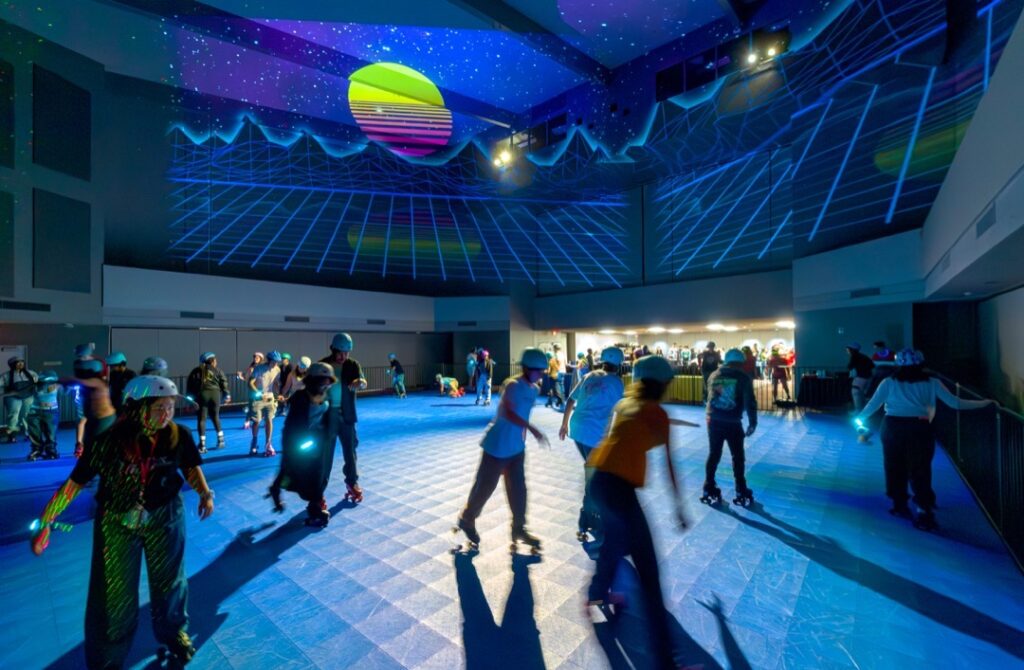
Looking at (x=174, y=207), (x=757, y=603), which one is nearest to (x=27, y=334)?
(x=174, y=207)

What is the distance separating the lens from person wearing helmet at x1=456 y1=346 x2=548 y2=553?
3580mm

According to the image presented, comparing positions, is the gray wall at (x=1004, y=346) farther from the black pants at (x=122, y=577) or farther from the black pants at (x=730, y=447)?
the black pants at (x=122, y=577)

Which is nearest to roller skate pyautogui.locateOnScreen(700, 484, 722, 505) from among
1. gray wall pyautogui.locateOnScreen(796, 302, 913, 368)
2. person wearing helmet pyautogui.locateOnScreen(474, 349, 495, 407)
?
gray wall pyautogui.locateOnScreen(796, 302, 913, 368)

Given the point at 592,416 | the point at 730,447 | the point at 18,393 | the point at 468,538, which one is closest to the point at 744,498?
the point at 730,447

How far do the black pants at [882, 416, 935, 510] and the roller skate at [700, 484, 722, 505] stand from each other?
1791 mm

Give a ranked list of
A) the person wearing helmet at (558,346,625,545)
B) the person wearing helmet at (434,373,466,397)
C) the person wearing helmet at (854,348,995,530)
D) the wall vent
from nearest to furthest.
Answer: the person wearing helmet at (558,346,625,545) → the person wearing helmet at (854,348,995,530) → the wall vent → the person wearing helmet at (434,373,466,397)

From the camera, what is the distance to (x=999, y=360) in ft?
28.0

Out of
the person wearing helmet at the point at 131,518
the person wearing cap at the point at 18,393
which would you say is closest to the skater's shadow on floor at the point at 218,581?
the person wearing helmet at the point at 131,518

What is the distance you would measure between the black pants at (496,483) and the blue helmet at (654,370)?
1494 millimetres

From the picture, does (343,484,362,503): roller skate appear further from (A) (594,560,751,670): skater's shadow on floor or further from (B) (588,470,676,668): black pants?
(B) (588,470,676,668): black pants

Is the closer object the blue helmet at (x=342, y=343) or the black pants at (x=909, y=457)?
the black pants at (x=909, y=457)

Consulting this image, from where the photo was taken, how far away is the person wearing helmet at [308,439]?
4.15 metres

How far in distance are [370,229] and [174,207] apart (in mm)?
6491

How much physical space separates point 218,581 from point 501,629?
2.41 meters
